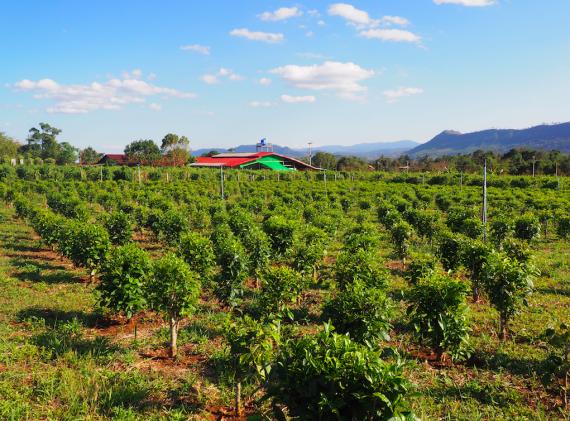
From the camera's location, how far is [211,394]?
23.7 feet

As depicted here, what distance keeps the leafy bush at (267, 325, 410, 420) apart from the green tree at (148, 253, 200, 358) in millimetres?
3938

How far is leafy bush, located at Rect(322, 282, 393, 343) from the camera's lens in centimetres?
711

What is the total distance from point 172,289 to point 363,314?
3.88 m

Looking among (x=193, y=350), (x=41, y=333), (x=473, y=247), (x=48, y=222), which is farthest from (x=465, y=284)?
(x=48, y=222)

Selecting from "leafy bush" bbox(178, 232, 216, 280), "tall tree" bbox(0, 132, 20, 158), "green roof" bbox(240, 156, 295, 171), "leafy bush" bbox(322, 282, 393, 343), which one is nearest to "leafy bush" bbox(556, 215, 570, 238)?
"leafy bush" bbox(322, 282, 393, 343)

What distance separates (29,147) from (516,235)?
117583 millimetres

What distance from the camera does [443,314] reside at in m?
7.81

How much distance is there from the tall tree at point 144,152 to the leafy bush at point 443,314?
7424 cm

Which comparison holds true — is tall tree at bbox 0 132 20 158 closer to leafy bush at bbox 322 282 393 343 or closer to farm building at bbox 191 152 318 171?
farm building at bbox 191 152 318 171

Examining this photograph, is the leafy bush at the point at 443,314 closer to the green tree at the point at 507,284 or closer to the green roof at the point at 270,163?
the green tree at the point at 507,284

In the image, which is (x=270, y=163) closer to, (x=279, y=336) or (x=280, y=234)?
(x=280, y=234)

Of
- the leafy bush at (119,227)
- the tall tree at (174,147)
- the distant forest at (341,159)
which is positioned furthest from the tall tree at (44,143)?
the leafy bush at (119,227)

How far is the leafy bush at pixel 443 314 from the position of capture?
7789mm

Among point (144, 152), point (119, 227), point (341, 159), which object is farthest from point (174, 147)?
point (119, 227)
